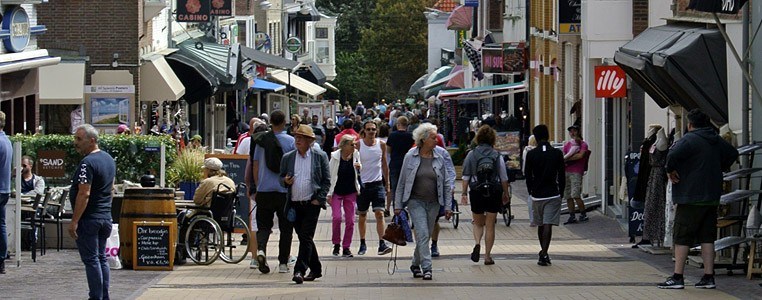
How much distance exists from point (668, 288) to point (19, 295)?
6189 millimetres

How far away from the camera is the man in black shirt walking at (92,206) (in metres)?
12.4

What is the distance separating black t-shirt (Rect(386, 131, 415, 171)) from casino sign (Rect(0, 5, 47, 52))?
6.64 meters

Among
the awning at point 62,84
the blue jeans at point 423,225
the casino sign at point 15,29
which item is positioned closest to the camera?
the blue jeans at point 423,225

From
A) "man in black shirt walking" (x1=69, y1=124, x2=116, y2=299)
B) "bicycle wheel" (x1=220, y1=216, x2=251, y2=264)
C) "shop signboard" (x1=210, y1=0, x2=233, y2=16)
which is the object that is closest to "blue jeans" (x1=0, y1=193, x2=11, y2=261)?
"bicycle wheel" (x1=220, y1=216, x2=251, y2=264)

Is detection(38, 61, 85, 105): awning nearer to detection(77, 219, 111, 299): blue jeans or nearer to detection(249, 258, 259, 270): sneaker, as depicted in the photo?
detection(249, 258, 259, 270): sneaker

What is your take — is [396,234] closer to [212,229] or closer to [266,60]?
[212,229]

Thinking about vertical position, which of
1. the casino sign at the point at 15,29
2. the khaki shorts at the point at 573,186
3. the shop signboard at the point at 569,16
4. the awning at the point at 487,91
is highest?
the shop signboard at the point at 569,16

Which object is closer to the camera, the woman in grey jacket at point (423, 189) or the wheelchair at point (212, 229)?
the woman in grey jacket at point (423, 189)

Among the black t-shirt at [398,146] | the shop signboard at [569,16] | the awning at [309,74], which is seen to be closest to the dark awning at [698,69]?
the black t-shirt at [398,146]

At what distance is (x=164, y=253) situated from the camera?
54.5 ft

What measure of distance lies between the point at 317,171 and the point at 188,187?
5.57 m

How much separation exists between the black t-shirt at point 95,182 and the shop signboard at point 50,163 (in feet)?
25.2

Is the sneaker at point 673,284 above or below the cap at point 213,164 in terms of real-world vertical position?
below

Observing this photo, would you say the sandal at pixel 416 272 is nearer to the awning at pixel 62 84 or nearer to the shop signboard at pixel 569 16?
the shop signboard at pixel 569 16
